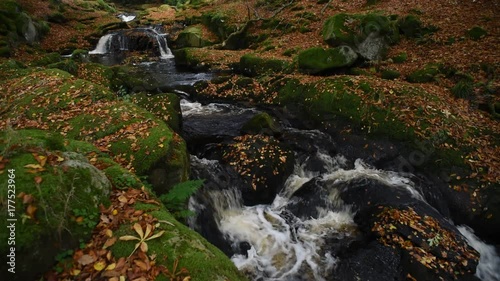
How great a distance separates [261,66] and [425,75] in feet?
23.5

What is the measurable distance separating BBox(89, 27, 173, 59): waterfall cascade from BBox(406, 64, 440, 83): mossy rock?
54.5ft

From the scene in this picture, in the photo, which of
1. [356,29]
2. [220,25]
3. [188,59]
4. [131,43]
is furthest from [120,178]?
[131,43]

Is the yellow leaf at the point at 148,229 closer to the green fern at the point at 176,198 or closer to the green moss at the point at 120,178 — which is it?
the green moss at the point at 120,178

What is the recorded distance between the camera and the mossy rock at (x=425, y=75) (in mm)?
10781

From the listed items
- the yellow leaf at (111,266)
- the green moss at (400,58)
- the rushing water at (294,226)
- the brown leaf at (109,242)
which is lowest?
the rushing water at (294,226)

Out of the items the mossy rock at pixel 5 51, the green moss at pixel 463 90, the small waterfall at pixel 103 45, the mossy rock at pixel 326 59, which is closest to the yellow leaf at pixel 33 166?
the mossy rock at pixel 326 59

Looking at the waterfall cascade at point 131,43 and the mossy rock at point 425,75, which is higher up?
the mossy rock at point 425,75

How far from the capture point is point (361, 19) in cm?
1306

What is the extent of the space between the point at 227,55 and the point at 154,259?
1655cm

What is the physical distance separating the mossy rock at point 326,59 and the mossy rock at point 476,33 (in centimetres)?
508

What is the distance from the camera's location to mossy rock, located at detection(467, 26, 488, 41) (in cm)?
1208

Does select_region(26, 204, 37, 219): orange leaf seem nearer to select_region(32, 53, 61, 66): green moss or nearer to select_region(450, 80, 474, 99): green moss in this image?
select_region(450, 80, 474, 99): green moss

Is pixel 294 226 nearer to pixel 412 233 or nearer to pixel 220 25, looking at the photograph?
pixel 412 233

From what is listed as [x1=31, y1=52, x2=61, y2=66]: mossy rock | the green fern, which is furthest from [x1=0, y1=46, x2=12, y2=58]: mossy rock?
the green fern
